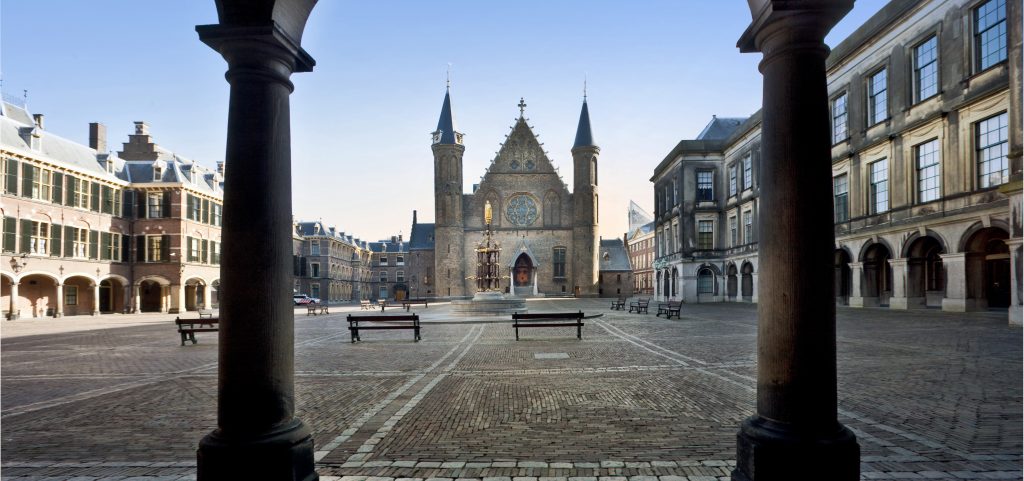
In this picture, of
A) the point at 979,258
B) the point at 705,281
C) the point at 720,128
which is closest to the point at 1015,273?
the point at 979,258

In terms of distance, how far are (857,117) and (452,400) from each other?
27.6 m

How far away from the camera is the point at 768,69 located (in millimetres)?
3873

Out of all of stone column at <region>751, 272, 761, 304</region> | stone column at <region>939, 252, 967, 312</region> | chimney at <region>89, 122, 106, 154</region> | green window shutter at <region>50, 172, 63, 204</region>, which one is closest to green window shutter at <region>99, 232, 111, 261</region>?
green window shutter at <region>50, 172, 63, 204</region>

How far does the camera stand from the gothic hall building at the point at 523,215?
190ft

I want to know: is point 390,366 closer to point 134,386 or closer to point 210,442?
point 134,386

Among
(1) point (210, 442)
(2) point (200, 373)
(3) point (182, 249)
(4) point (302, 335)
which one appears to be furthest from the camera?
(3) point (182, 249)

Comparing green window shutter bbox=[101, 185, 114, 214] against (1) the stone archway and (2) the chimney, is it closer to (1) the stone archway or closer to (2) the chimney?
(2) the chimney

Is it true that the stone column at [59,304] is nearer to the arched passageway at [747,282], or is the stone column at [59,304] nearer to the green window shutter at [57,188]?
the green window shutter at [57,188]

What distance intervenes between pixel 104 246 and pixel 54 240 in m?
3.90

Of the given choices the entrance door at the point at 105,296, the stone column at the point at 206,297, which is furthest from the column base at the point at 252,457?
the stone column at the point at 206,297

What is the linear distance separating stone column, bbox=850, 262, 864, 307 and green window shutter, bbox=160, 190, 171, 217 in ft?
146

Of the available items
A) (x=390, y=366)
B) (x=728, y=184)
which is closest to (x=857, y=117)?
(x=728, y=184)

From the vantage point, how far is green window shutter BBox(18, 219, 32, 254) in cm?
3066

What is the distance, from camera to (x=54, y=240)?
3281 cm
